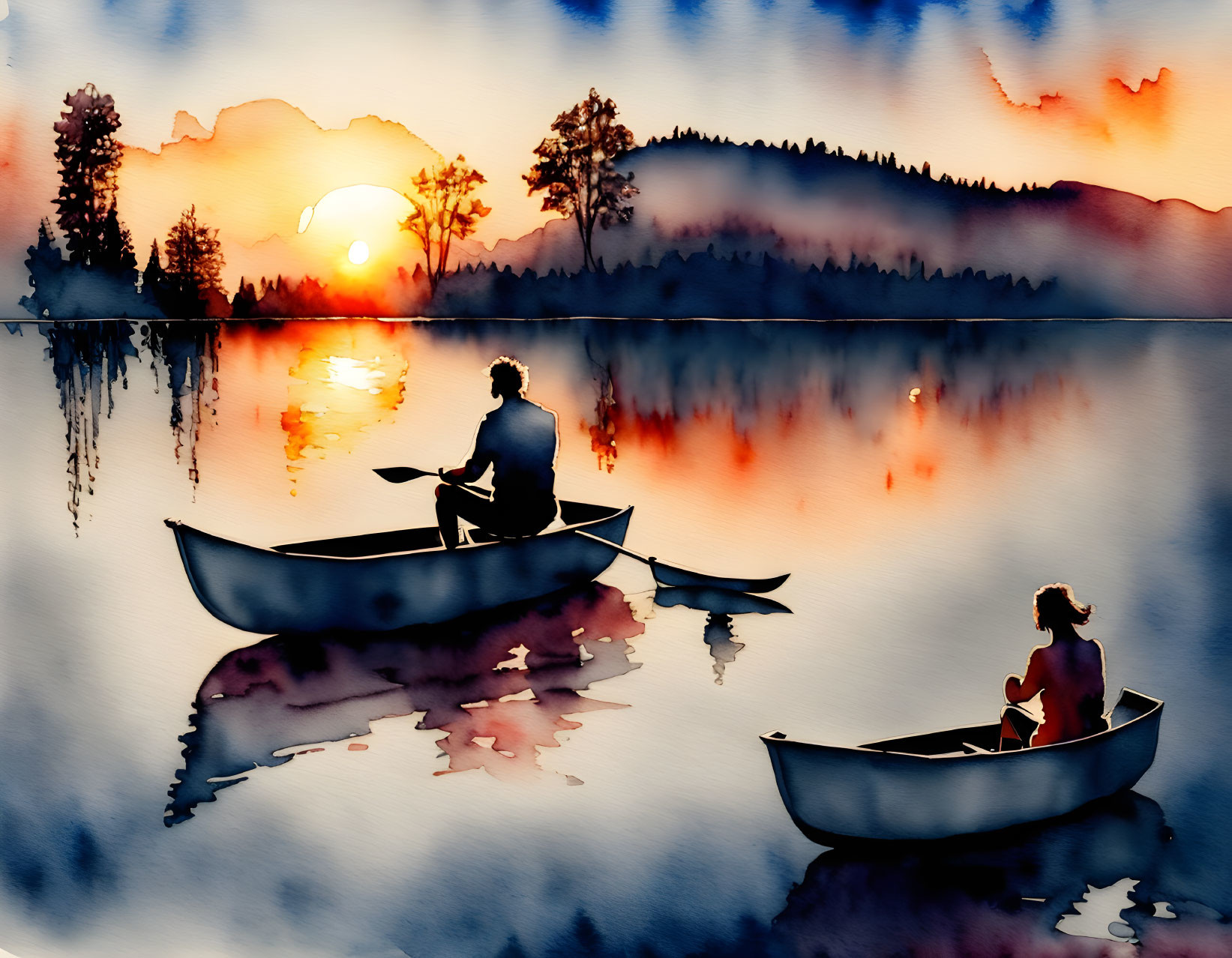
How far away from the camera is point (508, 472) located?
604cm

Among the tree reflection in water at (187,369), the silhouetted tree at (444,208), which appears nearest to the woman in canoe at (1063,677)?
the tree reflection in water at (187,369)

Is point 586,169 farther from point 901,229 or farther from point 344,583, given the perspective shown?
point 344,583

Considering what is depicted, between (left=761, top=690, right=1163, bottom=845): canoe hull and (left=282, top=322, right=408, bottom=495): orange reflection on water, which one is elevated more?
(left=282, top=322, right=408, bottom=495): orange reflection on water

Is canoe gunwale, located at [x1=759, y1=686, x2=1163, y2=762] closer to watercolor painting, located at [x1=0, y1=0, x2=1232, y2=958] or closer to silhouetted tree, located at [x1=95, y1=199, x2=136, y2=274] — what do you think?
watercolor painting, located at [x1=0, y1=0, x2=1232, y2=958]

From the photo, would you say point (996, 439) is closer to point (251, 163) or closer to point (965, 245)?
point (251, 163)

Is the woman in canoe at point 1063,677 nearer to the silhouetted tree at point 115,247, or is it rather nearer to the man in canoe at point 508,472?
the man in canoe at point 508,472

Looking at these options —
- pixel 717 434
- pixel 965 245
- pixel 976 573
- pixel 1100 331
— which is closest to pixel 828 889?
pixel 976 573

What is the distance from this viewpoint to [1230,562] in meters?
7.96

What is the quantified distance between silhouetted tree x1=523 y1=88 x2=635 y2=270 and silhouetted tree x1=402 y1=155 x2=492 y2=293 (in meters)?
1.84

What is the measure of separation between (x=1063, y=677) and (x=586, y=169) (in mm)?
23141

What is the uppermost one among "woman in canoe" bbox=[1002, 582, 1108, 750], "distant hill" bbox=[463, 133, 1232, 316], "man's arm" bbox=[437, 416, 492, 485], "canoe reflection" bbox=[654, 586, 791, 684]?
"distant hill" bbox=[463, 133, 1232, 316]

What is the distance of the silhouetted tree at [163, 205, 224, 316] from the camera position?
26578 mm

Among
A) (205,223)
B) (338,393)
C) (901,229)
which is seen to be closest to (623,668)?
(338,393)

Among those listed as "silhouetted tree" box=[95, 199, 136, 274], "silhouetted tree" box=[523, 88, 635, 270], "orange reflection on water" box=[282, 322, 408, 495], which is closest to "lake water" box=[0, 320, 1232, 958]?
"orange reflection on water" box=[282, 322, 408, 495]
